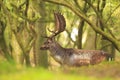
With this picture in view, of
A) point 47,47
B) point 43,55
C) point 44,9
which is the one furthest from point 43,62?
point 47,47

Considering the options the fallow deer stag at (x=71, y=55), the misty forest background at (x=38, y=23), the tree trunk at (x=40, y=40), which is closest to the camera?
the fallow deer stag at (x=71, y=55)

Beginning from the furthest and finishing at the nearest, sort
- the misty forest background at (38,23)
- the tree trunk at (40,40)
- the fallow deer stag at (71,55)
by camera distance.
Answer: the tree trunk at (40,40), the misty forest background at (38,23), the fallow deer stag at (71,55)

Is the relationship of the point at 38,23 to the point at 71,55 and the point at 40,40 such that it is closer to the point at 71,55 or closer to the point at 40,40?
the point at 40,40

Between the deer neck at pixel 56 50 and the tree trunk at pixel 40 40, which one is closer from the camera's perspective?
the deer neck at pixel 56 50

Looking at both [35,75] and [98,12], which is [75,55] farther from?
[35,75]

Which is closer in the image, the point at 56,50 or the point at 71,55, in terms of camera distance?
the point at 71,55

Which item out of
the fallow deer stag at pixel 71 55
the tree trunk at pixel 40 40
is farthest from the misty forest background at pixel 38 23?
the fallow deer stag at pixel 71 55

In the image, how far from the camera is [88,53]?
14.6 metres

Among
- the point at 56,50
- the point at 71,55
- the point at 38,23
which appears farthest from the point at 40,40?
the point at 71,55

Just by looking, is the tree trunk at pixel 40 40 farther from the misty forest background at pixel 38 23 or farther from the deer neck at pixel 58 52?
the deer neck at pixel 58 52

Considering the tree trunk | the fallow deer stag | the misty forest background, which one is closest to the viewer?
the fallow deer stag

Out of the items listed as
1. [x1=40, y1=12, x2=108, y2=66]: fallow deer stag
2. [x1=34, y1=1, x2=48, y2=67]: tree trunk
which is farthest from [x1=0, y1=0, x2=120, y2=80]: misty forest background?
[x1=40, y1=12, x2=108, y2=66]: fallow deer stag

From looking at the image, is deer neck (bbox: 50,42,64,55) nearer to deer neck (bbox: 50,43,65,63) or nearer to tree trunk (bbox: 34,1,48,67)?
deer neck (bbox: 50,43,65,63)

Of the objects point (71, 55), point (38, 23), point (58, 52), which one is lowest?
point (71, 55)
